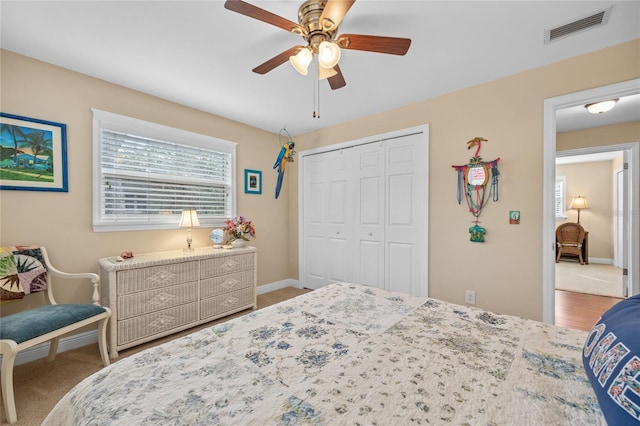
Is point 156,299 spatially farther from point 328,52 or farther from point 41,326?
point 328,52

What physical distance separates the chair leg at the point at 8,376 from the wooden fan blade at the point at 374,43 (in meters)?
2.62

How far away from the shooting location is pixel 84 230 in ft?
7.89

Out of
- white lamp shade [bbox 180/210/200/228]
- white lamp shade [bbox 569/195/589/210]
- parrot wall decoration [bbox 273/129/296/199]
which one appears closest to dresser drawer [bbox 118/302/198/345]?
white lamp shade [bbox 180/210/200/228]

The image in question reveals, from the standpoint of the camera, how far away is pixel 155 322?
2408mm

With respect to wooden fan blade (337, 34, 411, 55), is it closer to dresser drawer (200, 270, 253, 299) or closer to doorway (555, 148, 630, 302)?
dresser drawer (200, 270, 253, 299)

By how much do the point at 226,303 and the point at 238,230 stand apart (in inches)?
35.2

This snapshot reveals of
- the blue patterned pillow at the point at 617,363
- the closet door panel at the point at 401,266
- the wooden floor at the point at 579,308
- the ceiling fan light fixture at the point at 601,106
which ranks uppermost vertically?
the ceiling fan light fixture at the point at 601,106

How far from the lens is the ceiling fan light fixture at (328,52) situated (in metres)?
1.44

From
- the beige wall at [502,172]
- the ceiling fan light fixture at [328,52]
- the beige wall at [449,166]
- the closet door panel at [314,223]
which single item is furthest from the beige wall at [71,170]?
the beige wall at [502,172]

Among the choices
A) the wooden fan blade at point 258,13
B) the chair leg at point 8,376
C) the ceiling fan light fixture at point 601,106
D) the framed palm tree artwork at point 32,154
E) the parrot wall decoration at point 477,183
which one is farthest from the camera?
the ceiling fan light fixture at point 601,106

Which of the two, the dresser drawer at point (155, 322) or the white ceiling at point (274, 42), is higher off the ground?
the white ceiling at point (274, 42)

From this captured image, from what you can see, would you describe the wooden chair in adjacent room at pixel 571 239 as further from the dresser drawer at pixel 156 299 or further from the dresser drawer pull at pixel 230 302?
the dresser drawer at pixel 156 299

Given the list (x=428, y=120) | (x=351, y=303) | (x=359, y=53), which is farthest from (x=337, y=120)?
(x=351, y=303)

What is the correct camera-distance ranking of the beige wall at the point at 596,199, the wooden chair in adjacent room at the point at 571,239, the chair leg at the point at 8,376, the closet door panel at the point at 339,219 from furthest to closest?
the wooden chair in adjacent room at the point at 571,239 < the beige wall at the point at 596,199 < the closet door panel at the point at 339,219 < the chair leg at the point at 8,376
